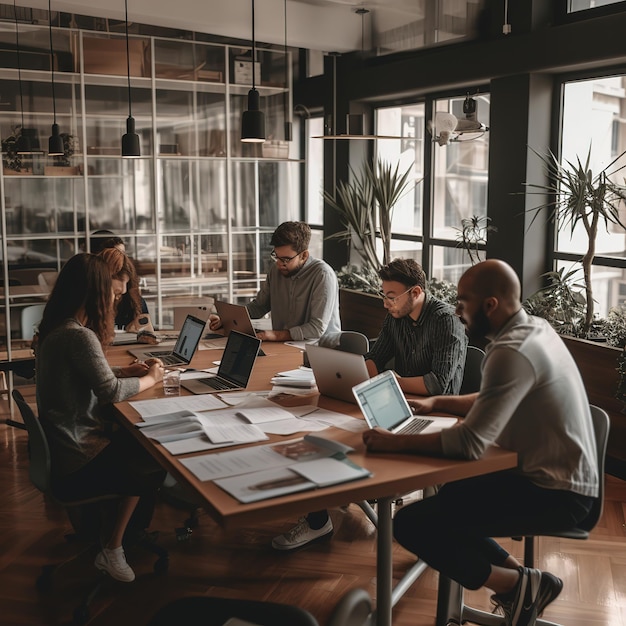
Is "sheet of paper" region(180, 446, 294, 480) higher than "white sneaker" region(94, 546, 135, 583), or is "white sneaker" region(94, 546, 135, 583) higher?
"sheet of paper" region(180, 446, 294, 480)

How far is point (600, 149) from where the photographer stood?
17.4ft

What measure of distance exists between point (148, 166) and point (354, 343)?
3701 mm

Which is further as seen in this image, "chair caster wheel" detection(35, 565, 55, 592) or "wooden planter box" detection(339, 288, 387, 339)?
"wooden planter box" detection(339, 288, 387, 339)

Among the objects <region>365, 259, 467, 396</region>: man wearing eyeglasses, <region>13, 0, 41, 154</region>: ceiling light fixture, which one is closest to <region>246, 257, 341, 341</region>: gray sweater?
<region>365, 259, 467, 396</region>: man wearing eyeglasses

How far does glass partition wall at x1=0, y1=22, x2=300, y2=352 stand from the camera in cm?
654

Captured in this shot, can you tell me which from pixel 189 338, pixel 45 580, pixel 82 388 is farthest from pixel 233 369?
pixel 45 580

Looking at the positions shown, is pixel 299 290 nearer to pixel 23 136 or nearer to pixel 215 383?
pixel 215 383

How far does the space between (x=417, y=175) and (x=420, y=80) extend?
1.00 meters

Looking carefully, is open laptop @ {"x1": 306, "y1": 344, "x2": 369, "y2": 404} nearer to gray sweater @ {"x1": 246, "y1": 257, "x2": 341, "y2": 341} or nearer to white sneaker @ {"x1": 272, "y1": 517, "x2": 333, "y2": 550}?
white sneaker @ {"x1": 272, "y1": 517, "x2": 333, "y2": 550}

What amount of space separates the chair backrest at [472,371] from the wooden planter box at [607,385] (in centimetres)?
120

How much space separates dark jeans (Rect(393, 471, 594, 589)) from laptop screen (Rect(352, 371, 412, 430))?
36 cm

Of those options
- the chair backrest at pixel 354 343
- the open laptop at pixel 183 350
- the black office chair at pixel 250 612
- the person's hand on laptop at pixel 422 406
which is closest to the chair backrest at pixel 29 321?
the open laptop at pixel 183 350

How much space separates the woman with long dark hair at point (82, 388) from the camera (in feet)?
10.2

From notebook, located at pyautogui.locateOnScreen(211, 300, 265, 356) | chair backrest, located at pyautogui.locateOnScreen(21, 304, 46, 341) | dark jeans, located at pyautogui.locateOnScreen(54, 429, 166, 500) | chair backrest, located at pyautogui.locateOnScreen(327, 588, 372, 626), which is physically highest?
notebook, located at pyautogui.locateOnScreen(211, 300, 265, 356)
